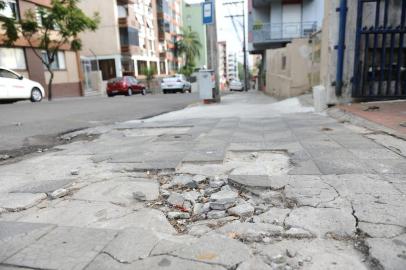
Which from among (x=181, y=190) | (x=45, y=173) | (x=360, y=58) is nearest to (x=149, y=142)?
(x=45, y=173)

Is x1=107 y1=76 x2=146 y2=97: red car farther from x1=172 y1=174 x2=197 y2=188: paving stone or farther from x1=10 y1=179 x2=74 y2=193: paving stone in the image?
x1=172 y1=174 x2=197 y2=188: paving stone

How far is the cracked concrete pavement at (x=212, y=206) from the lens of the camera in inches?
83.3

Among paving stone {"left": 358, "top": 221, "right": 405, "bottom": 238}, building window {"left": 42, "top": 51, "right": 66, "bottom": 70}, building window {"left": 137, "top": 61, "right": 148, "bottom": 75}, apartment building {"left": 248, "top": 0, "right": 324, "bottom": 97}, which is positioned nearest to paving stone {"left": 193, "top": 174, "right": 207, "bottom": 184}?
paving stone {"left": 358, "top": 221, "right": 405, "bottom": 238}

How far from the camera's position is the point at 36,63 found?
22422 millimetres

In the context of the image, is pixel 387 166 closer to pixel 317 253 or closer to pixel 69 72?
pixel 317 253

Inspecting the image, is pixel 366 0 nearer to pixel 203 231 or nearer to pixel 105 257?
pixel 203 231

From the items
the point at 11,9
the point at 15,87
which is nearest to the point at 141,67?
the point at 11,9

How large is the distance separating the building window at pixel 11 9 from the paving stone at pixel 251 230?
21936 millimetres

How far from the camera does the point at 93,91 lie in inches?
1206

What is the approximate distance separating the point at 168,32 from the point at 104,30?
64.8 ft

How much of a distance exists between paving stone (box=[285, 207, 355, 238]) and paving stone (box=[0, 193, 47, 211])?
2.25 metres

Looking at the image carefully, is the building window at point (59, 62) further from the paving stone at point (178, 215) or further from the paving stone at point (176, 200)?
the paving stone at point (178, 215)

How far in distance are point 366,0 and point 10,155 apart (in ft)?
25.0

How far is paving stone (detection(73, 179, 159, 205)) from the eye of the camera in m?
3.16
